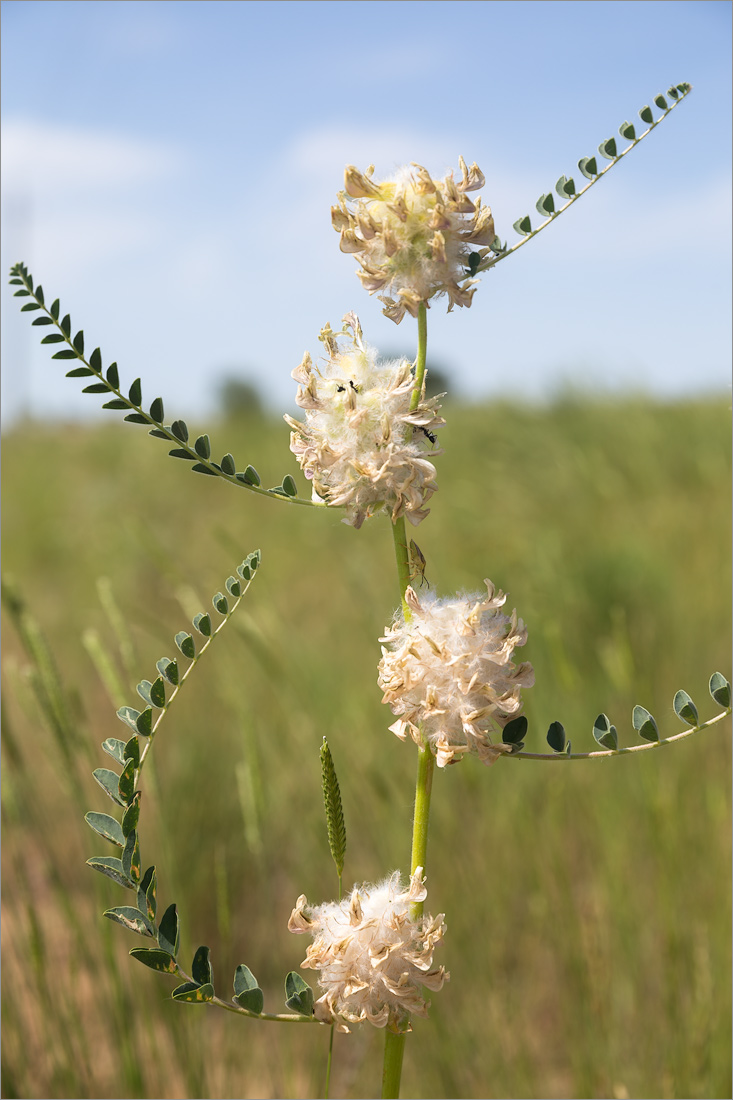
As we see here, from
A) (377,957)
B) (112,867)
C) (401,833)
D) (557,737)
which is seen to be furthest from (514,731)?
(401,833)

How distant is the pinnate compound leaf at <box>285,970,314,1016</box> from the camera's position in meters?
0.52

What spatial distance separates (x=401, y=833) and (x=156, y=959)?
1044mm

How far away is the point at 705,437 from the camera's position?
4480mm

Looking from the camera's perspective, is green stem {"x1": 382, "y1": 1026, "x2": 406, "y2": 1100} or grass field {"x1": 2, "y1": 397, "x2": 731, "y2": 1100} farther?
grass field {"x1": 2, "y1": 397, "x2": 731, "y2": 1100}

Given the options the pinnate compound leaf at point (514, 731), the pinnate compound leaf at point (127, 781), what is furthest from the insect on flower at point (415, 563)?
the pinnate compound leaf at point (127, 781)

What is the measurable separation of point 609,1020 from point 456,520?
2401 millimetres

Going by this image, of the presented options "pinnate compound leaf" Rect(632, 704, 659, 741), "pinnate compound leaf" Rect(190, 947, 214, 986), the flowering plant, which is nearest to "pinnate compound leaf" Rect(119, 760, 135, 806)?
the flowering plant

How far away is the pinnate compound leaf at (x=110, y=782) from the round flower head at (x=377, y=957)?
13 centimetres

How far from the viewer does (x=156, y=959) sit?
507 mm

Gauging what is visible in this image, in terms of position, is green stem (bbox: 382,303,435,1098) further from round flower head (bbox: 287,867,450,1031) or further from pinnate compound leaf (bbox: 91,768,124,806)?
pinnate compound leaf (bbox: 91,768,124,806)

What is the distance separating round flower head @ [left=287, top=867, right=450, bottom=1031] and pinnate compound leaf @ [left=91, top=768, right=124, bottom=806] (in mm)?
132

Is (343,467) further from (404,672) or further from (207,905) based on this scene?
(207,905)

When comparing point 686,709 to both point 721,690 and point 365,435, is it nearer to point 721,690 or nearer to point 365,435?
point 721,690

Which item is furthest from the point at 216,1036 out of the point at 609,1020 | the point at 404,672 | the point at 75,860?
the point at 404,672
